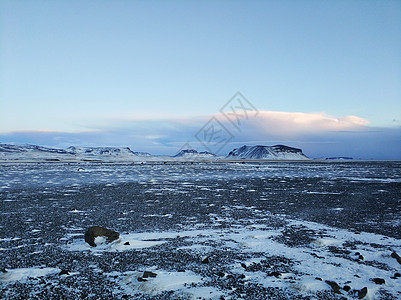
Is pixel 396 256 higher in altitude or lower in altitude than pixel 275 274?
higher

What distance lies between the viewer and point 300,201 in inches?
518

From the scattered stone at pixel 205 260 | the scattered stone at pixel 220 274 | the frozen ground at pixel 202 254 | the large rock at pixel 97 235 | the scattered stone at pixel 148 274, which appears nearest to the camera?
the frozen ground at pixel 202 254

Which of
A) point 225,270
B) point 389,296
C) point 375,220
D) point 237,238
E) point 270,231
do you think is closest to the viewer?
point 389,296

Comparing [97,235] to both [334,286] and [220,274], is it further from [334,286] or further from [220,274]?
[334,286]

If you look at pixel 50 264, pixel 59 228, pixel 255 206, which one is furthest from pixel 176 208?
pixel 50 264

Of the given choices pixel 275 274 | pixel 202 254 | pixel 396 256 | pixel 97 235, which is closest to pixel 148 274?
pixel 202 254

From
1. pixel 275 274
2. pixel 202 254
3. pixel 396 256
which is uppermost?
pixel 396 256

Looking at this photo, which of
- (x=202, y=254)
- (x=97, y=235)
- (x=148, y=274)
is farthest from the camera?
(x=97, y=235)

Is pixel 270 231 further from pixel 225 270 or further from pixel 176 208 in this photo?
pixel 176 208

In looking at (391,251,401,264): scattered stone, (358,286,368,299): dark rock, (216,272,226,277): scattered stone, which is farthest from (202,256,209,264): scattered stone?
(391,251,401,264): scattered stone

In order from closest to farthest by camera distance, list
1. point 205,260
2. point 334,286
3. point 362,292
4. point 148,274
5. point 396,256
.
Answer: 1. point 362,292
2. point 334,286
3. point 148,274
4. point 205,260
5. point 396,256

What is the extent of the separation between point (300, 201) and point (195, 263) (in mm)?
9015

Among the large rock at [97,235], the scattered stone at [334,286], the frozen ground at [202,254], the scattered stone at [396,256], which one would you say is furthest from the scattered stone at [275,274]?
the large rock at [97,235]

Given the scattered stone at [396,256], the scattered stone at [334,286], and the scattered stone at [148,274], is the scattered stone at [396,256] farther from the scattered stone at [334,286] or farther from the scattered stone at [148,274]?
the scattered stone at [148,274]
